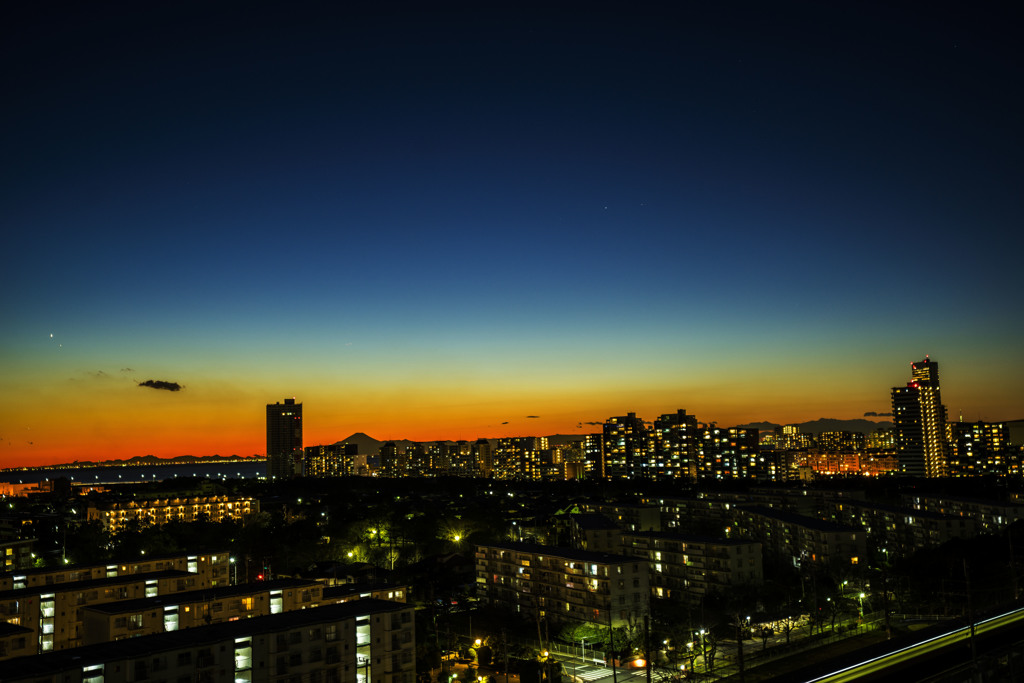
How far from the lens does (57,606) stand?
45.2 ft

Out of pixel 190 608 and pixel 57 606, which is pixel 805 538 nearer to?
pixel 190 608

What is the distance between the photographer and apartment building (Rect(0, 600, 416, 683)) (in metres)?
8.74

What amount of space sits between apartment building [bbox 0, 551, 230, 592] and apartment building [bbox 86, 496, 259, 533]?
13698mm

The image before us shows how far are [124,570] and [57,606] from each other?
11.3 ft

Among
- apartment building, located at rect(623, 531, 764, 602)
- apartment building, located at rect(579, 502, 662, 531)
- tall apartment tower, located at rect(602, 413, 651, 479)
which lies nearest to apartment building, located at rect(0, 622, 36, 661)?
apartment building, located at rect(623, 531, 764, 602)

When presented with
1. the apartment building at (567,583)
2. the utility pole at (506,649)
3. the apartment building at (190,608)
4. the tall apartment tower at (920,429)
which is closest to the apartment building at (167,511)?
the apartment building at (567,583)

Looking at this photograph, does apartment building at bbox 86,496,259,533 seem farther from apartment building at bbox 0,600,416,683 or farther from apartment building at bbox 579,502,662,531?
apartment building at bbox 0,600,416,683

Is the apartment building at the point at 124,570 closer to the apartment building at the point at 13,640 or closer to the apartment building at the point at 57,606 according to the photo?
the apartment building at the point at 57,606

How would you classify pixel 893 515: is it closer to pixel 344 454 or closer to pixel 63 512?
pixel 63 512

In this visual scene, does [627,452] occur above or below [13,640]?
below

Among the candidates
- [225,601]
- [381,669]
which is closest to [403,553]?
[225,601]

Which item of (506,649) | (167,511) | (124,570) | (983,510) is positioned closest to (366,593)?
(506,649)

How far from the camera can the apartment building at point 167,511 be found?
110ft

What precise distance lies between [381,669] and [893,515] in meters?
19.6
